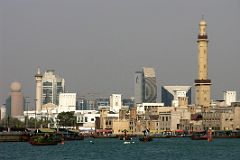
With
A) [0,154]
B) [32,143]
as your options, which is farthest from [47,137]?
[0,154]

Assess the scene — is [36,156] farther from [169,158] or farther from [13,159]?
[169,158]

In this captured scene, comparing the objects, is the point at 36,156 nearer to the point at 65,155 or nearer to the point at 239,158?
the point at 65,155

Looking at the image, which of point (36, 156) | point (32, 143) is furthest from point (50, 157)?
point (32, 143)

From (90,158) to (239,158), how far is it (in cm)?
1889

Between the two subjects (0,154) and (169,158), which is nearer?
(169,158)

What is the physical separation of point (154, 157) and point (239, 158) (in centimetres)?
1107

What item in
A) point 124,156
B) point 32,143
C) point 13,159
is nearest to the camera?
point 13,159

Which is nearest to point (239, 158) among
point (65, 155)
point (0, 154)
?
point (65, 155)

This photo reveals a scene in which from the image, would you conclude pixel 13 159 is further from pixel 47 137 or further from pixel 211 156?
pixel 47 137

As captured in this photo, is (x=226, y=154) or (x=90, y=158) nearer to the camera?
(x=90, y=158)

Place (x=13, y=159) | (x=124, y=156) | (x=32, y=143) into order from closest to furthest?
(x=13, y=159)
(x=124, y=156)
(x=32, y=143)

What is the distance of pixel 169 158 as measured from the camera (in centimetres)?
12538

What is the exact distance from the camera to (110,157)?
128 m

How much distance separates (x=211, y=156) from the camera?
130m
